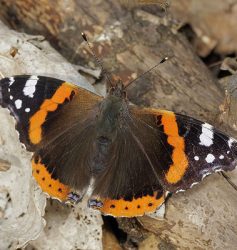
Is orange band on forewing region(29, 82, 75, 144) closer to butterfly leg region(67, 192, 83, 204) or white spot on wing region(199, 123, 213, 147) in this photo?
butterfly leg region(67, 192, 83, 204)

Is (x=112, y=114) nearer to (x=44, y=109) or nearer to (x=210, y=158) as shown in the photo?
(x=44, y=109)

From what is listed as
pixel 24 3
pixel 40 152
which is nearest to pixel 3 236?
pixel 40 152

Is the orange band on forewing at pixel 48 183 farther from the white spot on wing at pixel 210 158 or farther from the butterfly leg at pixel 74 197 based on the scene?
the white spot on wing at pixel 210 158

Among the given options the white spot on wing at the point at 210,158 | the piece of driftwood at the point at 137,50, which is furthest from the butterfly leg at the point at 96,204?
the white spot on wing at the point at 210,158

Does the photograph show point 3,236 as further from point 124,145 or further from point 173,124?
point 173,124

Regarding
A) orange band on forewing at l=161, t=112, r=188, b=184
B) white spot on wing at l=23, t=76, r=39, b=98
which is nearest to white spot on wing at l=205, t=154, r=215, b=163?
orange band on forewing at l=161, t=112, r=188, b=184
